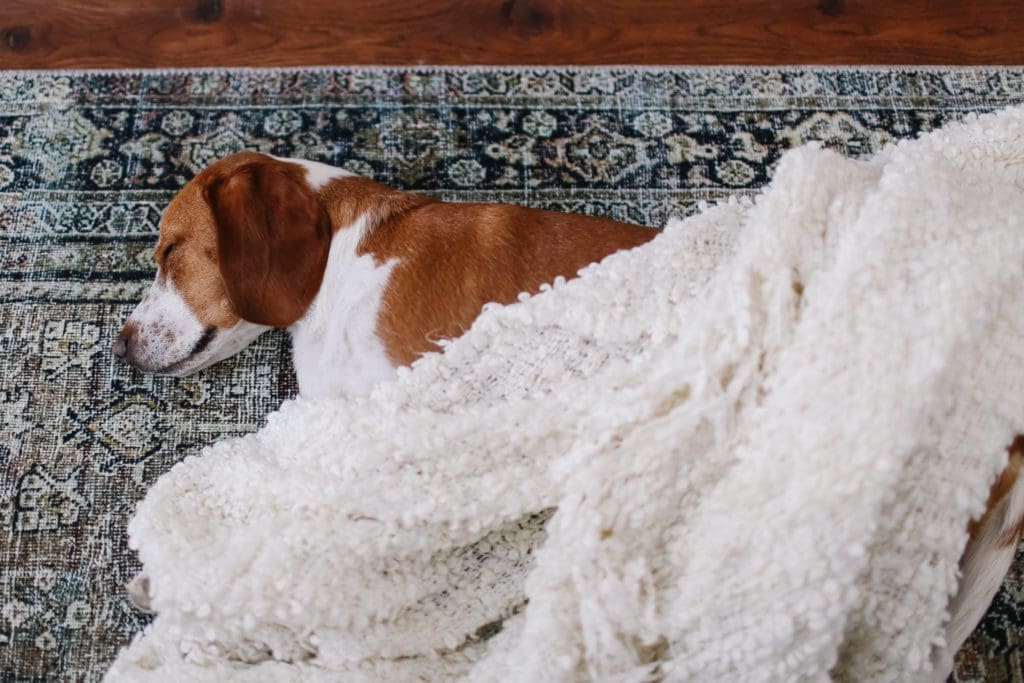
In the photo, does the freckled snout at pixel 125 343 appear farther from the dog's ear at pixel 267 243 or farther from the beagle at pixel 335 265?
the dog's ear at pixel 267 243

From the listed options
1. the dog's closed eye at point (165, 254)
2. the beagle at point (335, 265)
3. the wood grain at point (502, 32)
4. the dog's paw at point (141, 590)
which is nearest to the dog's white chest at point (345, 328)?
the beagle at point (335, 265)

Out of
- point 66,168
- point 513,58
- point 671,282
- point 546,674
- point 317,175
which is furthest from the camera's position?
point 513,58

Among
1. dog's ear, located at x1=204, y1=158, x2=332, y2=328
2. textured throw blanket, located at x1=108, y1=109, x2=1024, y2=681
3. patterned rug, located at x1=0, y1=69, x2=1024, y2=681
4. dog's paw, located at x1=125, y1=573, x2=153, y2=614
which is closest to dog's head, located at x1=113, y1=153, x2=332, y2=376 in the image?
dog's ear, located at x1=204, y1=158, x2=332, y2=328

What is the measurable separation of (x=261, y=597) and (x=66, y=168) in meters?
1.07

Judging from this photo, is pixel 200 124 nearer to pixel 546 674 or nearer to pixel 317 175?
pixel 317 175

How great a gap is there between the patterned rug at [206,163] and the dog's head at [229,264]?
12 cm

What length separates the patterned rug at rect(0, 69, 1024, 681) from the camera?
1563mm

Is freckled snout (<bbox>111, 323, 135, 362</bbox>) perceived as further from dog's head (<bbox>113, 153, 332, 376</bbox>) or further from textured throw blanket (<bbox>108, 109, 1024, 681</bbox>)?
textured throw blanket (<bbox>108, 109, 1024, 681</bbox>)

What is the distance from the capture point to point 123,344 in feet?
5.18

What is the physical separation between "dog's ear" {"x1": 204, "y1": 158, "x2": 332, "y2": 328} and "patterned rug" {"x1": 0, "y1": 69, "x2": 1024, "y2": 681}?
0.24 meters

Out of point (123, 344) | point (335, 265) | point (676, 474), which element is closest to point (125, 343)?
point (123, 344)

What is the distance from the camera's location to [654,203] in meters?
1.83

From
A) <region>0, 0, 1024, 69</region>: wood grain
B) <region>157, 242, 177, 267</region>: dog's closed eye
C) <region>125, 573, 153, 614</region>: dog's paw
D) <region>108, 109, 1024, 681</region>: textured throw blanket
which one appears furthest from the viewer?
<region>0, 0, 1024, 69</region>: wood grain

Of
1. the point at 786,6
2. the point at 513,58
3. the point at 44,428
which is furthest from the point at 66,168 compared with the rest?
the point at 786,6
